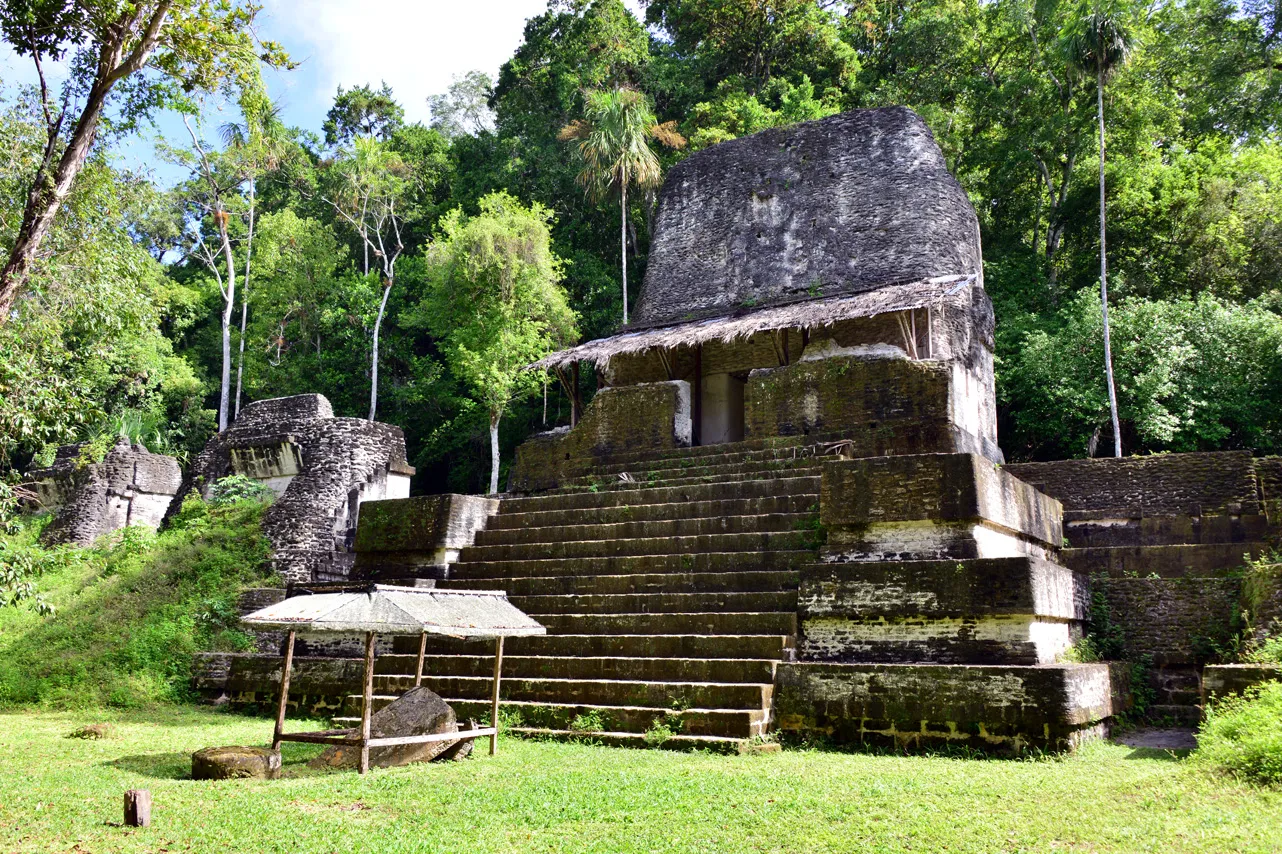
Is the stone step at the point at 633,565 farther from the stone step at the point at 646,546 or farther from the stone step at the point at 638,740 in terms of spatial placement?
the stone step at the point at 638,740

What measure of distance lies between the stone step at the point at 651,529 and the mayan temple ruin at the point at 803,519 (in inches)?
1.1

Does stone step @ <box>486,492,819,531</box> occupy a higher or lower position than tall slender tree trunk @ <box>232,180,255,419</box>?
lower

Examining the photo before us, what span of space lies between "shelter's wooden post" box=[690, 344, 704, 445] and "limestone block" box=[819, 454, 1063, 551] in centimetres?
582

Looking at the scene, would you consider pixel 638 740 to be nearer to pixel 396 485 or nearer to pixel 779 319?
pixel 779 319

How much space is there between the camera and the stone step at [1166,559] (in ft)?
27.0

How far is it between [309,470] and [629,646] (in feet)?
23.4

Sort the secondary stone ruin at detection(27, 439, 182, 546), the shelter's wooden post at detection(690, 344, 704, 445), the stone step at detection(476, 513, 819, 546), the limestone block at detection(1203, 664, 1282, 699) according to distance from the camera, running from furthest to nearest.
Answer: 1. the secondary stone ruin at detection(27, 439, 182, 546)
2. the shelter's wooden post at detection(690, 344, 704, 445)
3. the stone step at detection(476, 513, 819, 546)
4. the limestone block at detection(1203, 664, 1282, 699)

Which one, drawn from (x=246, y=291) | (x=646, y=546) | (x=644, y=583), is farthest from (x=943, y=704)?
(x=246, y=291)

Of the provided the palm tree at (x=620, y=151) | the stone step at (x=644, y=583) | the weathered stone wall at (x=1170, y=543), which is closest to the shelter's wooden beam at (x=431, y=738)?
the stone step at (x=644, y=583)

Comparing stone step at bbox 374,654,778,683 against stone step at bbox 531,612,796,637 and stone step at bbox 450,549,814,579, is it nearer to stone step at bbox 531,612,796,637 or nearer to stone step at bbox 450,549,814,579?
stone step at bbox 531,612,796,637

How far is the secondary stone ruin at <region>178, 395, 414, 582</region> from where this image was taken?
1230 centimetres

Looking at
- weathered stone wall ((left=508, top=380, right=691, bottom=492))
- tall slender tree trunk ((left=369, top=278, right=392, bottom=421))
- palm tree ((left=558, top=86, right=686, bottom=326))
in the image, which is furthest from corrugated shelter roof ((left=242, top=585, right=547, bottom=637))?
tall slender tree trunk ((left=369, top=278, right=392, bottom=421))

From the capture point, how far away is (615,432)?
40.8 ft

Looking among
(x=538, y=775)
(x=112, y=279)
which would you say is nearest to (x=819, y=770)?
(x=538, y=775)
